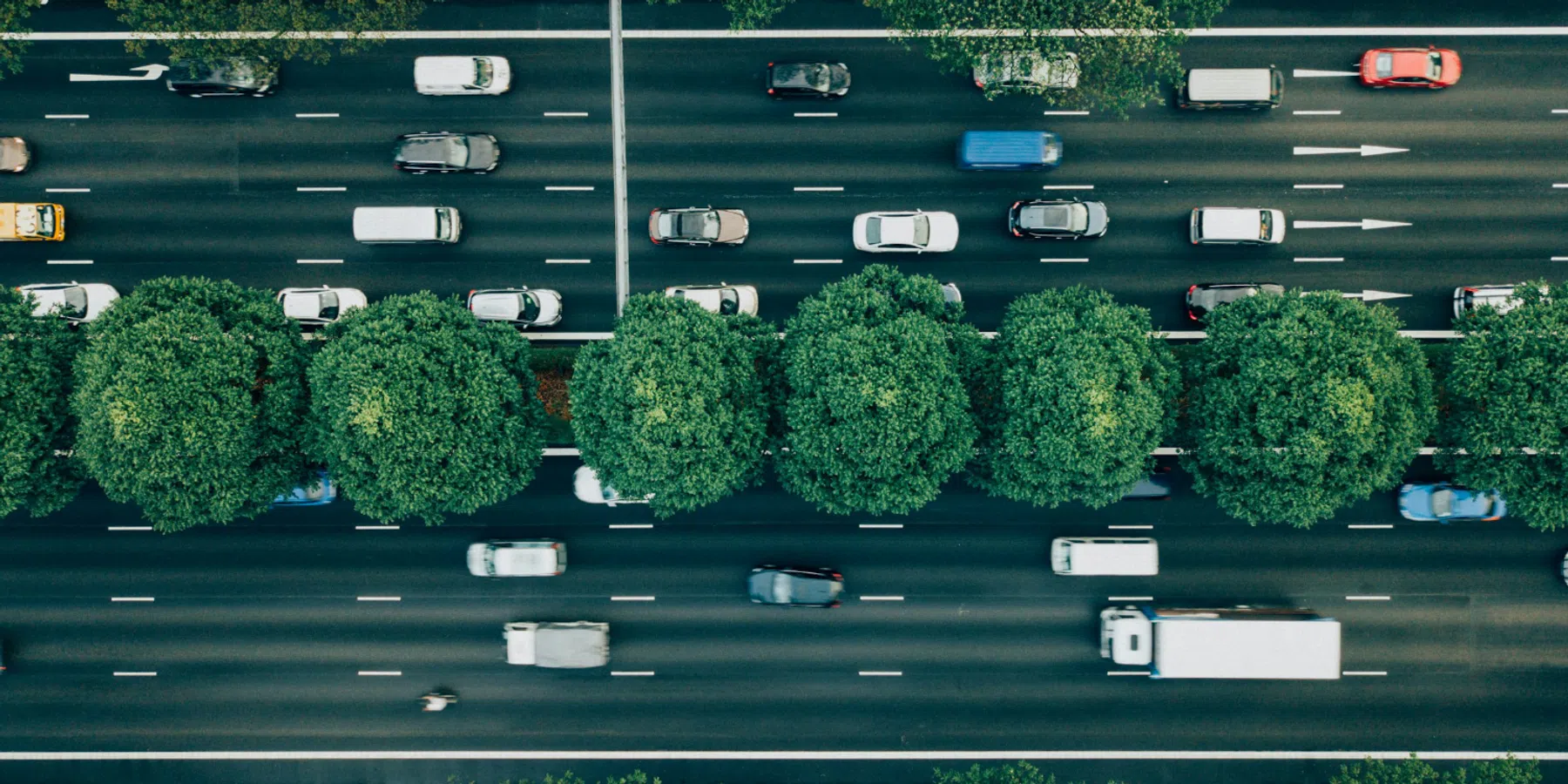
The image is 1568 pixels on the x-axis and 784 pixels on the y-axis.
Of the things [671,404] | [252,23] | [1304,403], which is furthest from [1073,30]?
[252,23]

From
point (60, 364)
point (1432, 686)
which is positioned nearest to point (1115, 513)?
point (1432, 686)

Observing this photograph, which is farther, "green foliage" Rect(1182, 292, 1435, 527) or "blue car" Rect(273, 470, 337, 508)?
"blue car" Rect(273, 470, 337, 508)

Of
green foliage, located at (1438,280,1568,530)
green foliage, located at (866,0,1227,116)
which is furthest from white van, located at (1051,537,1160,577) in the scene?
green foliage, located at (866,0,1227,116)

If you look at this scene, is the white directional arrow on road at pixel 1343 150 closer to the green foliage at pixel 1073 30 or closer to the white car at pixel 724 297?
the green foliage at pixel 1073 30

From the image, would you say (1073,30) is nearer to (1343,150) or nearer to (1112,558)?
(1343,150)

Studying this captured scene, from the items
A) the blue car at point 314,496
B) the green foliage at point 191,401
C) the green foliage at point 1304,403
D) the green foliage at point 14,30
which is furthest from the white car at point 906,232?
the green foliage at point 14,30

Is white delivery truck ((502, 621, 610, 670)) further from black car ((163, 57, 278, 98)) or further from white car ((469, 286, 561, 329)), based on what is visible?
black car ((163, 57, 278, 98))
